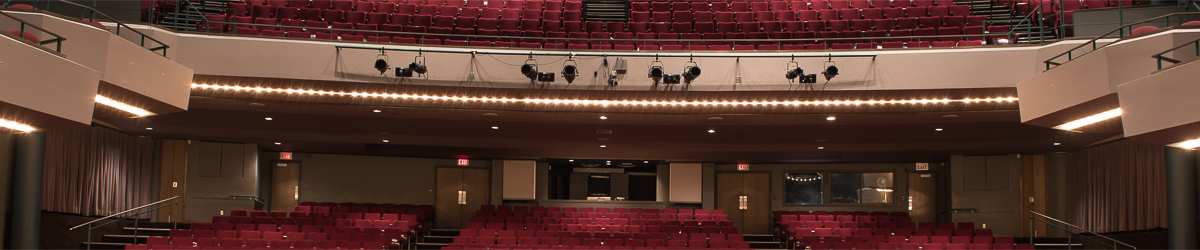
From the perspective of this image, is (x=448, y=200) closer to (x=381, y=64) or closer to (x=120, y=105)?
(x=381, y=64)

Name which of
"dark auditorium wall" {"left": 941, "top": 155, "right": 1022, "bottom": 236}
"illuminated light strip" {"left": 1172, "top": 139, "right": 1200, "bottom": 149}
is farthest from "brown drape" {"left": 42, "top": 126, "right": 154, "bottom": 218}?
"dark auditorium wall" {"left": 941, "top": 155, "right": 1022, "bottom": 236}

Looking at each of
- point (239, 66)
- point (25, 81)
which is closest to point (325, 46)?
point (239, 66)

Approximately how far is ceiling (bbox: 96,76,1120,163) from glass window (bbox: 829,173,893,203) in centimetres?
69

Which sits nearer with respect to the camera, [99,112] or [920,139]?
[99,112]

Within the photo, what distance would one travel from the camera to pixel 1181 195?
9.85m

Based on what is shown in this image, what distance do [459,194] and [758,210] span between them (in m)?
6.27

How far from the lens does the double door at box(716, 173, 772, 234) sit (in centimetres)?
1692

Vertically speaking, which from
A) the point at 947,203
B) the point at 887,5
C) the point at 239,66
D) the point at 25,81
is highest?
the point at 887,5

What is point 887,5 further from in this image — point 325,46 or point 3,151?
point 3,151

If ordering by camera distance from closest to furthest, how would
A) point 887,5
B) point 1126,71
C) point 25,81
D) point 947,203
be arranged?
point 25,81, point 1126,71, point 887,5, point 947,203

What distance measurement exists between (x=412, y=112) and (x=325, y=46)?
1.86 m

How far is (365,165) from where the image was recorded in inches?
651

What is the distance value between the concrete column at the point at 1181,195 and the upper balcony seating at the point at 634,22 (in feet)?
8.52

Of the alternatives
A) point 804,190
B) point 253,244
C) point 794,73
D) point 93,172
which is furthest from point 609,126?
point 93,172
